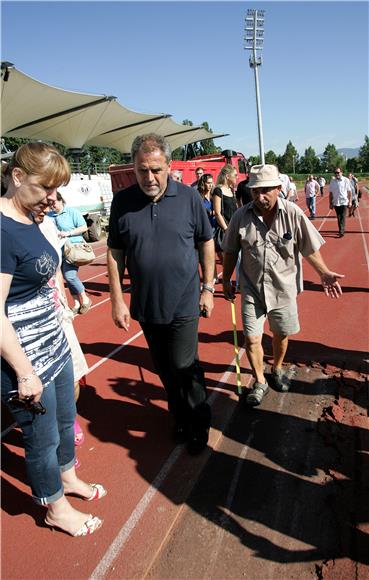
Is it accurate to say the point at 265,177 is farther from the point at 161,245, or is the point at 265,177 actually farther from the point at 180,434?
the point at 180,434

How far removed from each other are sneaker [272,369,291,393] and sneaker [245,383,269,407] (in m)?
0.17

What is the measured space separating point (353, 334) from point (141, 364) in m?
2.60

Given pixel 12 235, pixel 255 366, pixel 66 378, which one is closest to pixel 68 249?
pixel 255 366

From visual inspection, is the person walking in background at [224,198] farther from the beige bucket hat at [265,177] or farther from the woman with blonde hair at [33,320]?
the woman with blonde hair at [33,320]

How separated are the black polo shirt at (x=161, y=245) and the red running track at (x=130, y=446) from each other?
112 cm

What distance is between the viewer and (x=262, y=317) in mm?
3771

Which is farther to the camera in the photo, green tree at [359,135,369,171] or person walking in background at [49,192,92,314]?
green tree at [359,135,369,171]

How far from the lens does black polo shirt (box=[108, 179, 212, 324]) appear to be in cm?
278

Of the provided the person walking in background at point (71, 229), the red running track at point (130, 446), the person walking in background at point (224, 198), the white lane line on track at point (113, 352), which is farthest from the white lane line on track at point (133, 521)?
the person walking in background at point (224, 198)

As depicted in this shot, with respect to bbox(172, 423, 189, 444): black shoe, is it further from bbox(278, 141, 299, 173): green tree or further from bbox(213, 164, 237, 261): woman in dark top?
bbox(278, 141, 299, 173): green tree

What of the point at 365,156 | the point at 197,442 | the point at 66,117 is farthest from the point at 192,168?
the point at 365,156

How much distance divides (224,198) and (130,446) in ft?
14.6

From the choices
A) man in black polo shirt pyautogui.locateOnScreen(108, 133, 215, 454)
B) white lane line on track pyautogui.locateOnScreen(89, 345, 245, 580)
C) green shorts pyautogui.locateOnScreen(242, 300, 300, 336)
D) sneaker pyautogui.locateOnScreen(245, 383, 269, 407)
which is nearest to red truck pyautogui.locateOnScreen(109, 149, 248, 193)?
green shorts pyautogui.locateOnScreen(242, 300, 300, 336)

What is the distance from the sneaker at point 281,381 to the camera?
13.0 feet
